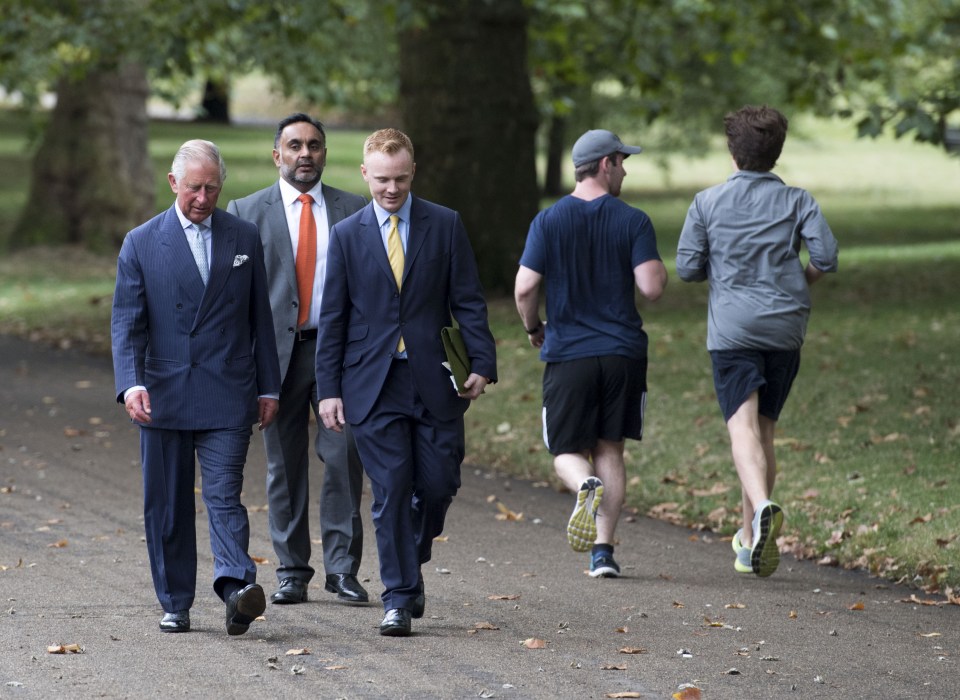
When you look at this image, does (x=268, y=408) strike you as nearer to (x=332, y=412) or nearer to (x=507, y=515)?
(x=332, y=412)

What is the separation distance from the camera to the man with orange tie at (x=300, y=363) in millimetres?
6840

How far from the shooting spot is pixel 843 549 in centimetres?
822

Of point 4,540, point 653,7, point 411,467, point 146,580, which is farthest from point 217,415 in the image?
point 653,7

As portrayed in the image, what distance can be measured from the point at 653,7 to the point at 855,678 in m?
15.9

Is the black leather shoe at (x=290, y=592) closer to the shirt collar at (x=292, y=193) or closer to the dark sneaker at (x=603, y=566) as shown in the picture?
the dark sneaker at (x=603, y=566)

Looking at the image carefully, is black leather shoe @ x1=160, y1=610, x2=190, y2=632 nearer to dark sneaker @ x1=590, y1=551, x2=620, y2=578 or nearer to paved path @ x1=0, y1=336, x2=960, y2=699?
paved path @ x1=0, y1=336, x2=960, y2=699

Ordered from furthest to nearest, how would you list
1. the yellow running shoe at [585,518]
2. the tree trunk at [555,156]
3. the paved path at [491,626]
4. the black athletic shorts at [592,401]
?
the tree trunk at [555,156]
the black athletic shorts at [592,401]
the yellow running shoe at [585,518]
the paved path at [491,626]

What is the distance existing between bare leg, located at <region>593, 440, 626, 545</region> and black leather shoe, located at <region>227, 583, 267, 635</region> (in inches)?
80.1

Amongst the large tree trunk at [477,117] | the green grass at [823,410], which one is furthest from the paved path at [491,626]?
the large tree trunk at [477,117]

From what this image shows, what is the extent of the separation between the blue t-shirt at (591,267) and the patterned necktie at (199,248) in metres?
1.59

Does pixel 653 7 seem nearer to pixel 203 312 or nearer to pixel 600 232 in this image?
pixel 600 232

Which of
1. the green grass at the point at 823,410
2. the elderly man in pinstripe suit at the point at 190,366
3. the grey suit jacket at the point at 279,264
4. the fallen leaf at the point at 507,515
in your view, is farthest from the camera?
the fallen leaf at the point at 507,515

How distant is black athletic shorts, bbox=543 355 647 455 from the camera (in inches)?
289

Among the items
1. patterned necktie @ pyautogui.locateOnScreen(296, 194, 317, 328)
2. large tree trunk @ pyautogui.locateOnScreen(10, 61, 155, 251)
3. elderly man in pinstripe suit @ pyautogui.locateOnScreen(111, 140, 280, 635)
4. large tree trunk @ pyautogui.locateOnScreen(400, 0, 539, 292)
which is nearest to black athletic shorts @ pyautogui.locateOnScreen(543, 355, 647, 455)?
patterned necktie @ pyautogui.locateOnScreen(296, 194, 317, 328)
